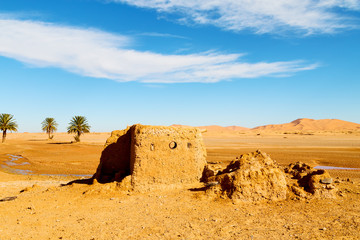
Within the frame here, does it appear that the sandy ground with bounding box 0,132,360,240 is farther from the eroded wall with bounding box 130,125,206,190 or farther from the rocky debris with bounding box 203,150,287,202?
the eroded wall with bounding box 130,125,206,190

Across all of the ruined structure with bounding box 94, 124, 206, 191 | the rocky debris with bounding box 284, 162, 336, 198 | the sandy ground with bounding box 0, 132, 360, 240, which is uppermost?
the ruined structure with bounding box 94, 124, 206, 191

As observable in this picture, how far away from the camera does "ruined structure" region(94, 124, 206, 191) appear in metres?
9.72

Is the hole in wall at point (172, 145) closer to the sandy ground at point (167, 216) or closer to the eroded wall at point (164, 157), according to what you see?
the eroded wall at point (164, 157)

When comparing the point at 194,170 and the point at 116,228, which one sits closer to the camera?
the point at 116,228

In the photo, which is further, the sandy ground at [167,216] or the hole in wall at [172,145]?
the hole in wall at [172,145]

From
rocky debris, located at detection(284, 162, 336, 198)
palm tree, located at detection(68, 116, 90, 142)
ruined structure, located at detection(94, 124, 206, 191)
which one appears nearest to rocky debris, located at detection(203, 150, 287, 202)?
rocky debris, located at detection(284, 162, 336, 198)

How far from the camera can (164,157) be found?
991cm

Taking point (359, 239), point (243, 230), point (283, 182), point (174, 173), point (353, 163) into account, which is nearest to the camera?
point (359, 239)

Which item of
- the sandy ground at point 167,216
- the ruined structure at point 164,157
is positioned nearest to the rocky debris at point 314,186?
the sandy ground at point 167,216

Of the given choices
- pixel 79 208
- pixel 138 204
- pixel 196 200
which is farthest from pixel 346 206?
pixel 79 208

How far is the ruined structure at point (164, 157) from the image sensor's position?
972 centimetres

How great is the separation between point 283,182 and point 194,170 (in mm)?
3103

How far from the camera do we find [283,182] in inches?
353

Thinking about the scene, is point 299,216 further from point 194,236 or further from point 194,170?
point 194,170
